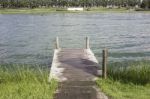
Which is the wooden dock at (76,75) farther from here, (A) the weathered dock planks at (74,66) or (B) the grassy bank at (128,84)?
(B) the grassy bank at (128,84)

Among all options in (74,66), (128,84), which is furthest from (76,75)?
(128,84)

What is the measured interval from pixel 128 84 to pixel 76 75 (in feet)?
10.1

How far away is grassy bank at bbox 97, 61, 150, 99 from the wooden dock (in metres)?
0.49

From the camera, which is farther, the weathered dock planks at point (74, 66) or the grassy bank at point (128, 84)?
the weathered dock planks at point (74, 66)

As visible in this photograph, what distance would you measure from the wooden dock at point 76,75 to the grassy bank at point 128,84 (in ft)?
1.59

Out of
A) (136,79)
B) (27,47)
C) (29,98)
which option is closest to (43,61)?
(27,47)

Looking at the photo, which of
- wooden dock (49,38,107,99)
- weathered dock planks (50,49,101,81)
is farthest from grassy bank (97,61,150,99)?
weathered dock planks (50,49,101,81)

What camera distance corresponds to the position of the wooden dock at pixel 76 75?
1533cm

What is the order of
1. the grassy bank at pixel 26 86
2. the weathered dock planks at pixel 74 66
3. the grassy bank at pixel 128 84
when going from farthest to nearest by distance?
the weathered dock planks at pixel 74 66, the grassy bank at pixel 128 84, the grassy bank at pixel 26 86

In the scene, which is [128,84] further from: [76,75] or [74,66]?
[74,66]

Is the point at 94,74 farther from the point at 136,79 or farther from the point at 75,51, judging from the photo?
the point at 75,51

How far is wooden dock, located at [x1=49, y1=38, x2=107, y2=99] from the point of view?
50.3 ft

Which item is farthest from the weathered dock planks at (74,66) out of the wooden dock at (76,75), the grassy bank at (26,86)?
the grassy bank at (26,86)

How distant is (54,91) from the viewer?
15828 mm
